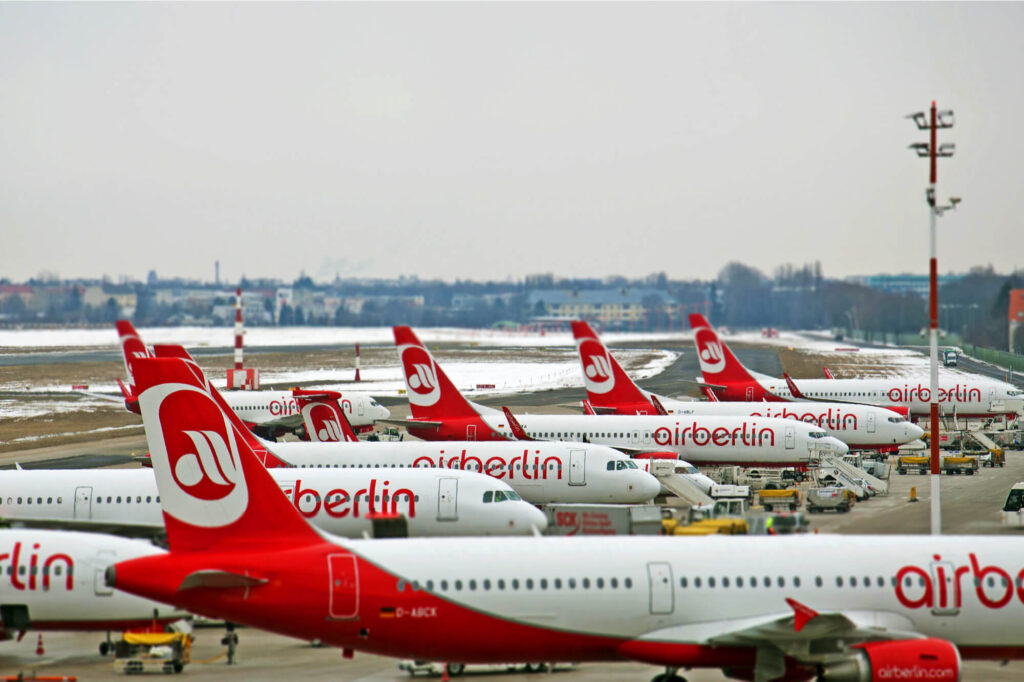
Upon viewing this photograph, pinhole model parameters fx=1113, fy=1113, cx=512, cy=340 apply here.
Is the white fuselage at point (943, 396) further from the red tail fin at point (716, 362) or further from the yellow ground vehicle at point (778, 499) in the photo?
the yellow ground vehicle at point (778, 499)

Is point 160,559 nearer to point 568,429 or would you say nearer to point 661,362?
point 568,429

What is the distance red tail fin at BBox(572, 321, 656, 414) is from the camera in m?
73.4

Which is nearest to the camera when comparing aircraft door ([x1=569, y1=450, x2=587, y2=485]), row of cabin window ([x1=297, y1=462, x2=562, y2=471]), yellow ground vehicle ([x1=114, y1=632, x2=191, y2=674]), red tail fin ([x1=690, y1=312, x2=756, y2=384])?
yellow ground vehicle ([x1=114, y1=632, x2=191, y2=674])

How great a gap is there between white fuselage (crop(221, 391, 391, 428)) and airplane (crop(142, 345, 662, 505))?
38105 millimetres

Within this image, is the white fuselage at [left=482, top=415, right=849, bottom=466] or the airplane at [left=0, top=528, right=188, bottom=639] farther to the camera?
the white fuselage at [left=482, top=415, right=849, bottom=466]

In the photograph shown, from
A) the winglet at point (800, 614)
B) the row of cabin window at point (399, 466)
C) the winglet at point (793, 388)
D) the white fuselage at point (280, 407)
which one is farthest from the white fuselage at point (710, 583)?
the white fuselage at point (280, 407)

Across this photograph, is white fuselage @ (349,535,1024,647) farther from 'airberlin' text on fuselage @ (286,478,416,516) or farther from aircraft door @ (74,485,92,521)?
aircraft door @ (74,485,92,521)

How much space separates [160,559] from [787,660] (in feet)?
A: 42.9

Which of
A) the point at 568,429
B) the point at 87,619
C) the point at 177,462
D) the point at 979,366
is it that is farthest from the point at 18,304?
the point at 979,366

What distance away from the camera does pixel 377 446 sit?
156ft

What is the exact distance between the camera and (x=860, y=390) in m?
87.1

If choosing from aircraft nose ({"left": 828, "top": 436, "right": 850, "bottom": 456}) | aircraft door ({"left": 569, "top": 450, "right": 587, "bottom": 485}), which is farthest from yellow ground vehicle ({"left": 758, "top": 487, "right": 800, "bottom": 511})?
aircraft door ({"left": 569, "top": 450, "right": 587, "bottom": 485})

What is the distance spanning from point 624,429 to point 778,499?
927 cm

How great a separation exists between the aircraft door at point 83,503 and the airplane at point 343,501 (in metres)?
0.04
